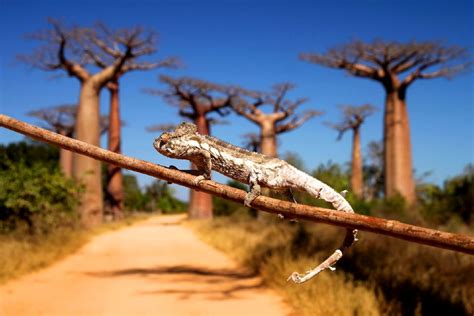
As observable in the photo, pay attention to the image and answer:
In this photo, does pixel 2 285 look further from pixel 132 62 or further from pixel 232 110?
pixel 232 110

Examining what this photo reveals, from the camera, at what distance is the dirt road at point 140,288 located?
25.2 ft

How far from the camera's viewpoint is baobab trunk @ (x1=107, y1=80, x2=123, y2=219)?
32.3 meters

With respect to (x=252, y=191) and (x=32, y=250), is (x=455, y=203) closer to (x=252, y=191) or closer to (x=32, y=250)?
(x=32, y=250)

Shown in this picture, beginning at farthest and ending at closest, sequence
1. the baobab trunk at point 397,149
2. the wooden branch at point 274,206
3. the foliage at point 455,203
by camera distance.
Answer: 1. the baobab trunk at point 397,149
2. the foliage at point 455,203
3. the wooden branch at point 274,206

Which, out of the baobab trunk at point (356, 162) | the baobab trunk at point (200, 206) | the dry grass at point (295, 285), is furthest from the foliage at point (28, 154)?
the baobab trunk at point (356, 162)

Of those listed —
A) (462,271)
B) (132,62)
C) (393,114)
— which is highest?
(132,62)

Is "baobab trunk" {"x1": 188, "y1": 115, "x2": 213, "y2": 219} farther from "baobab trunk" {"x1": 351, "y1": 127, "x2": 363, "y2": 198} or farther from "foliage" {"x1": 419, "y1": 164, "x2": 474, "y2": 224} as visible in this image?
"foliage" {"x1": 419, "y1": 164, "x2": 474, "y2": 224}

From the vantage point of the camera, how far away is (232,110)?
103ft

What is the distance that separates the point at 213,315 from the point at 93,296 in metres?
2.21

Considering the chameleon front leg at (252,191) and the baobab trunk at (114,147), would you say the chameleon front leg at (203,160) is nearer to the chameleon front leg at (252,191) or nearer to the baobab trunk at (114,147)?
the chameleon front leg at (252,191)

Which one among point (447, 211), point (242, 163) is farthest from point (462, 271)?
point (447, 211)

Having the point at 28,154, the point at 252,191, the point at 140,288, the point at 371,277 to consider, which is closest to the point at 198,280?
the point at 140,288

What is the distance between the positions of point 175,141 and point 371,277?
21.1 ft

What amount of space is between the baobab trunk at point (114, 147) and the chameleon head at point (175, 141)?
30.4 m
